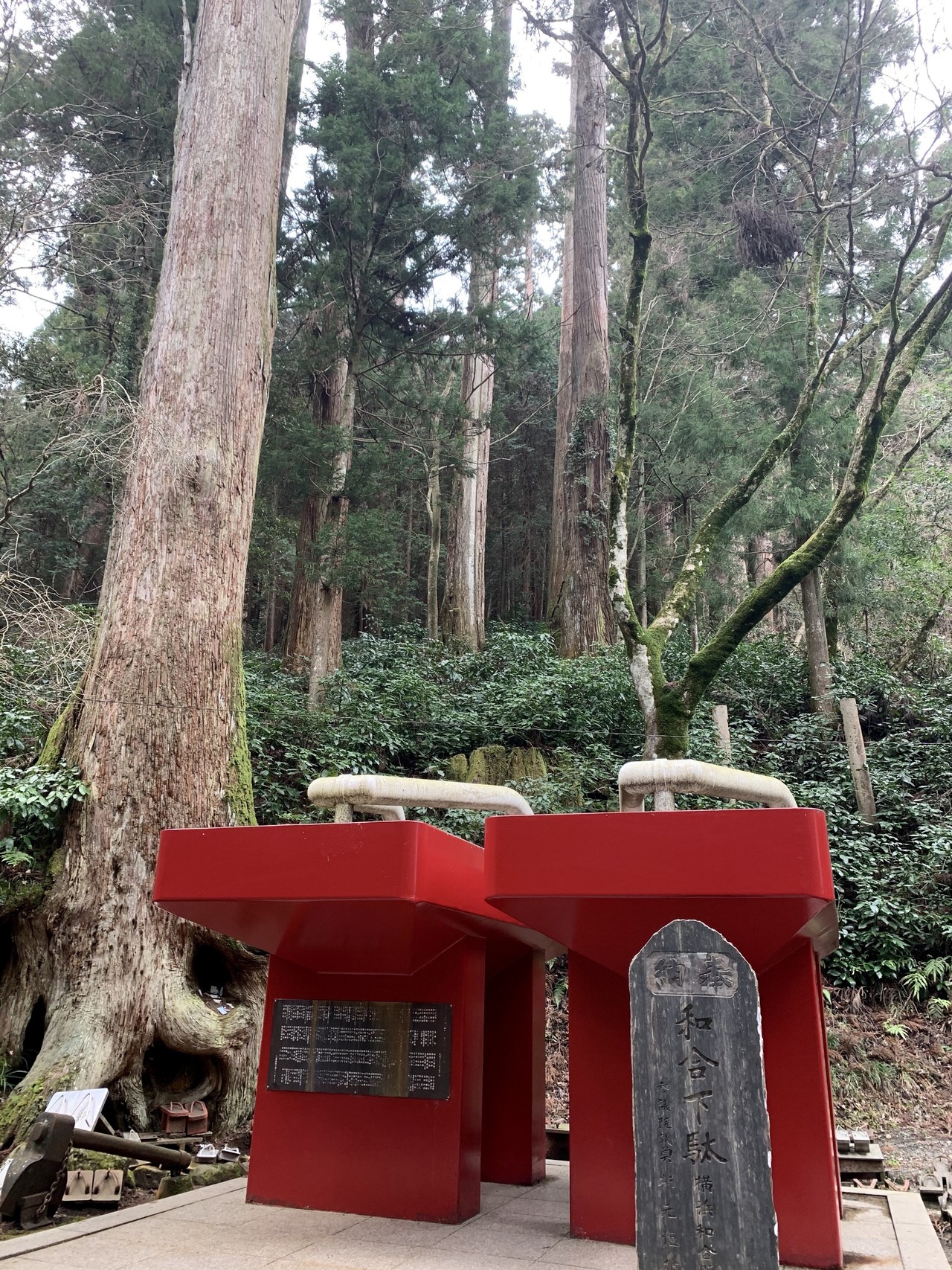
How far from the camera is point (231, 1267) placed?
3.34 m

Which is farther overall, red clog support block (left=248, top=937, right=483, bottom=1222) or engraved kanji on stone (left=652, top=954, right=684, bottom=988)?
red clog support block (left=248, top=937, right=483, bottom=1222)

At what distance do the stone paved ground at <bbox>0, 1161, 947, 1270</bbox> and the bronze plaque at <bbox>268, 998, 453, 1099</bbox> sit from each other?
1.79 feet

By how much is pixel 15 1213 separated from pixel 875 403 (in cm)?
838

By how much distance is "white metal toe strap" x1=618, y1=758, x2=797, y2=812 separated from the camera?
3.64m

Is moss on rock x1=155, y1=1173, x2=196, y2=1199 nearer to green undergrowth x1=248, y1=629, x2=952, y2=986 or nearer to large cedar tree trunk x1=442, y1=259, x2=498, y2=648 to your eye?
green undergrowth x1=248, y1=629, x2=952, y2=986

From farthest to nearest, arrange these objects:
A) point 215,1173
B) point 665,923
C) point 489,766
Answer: point 489,766 < point 215,1173 < point 665,923

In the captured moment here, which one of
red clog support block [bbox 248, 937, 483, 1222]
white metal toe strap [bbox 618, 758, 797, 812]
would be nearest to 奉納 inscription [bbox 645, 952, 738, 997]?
white metal toe strap [bbox 618, 758, 797, 812]

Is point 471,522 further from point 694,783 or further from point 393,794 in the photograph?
point 694,783

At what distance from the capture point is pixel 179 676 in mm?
6297

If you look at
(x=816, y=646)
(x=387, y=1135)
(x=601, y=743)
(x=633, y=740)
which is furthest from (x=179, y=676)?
(x=816, y=646)

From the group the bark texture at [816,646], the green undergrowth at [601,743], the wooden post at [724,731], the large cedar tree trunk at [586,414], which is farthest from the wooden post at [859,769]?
the large cedar tree trunk at [586,414]

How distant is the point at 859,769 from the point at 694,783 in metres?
6.27

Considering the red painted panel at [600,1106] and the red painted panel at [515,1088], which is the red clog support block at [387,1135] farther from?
the red painted panel at [515,1088]

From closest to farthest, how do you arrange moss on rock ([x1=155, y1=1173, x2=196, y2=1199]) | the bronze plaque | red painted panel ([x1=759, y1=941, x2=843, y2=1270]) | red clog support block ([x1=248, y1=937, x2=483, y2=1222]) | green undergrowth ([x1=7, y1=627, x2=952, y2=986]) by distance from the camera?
red painted panel ([x1=759, y1=941, x2=843, y2=1270]) → red clog support block ([x1=248, y1=937, x2=483, y2=1222]) → the bronze plaque → moss on rock ([x1=155, y1=1173, x2=196, y2=1199]) → green undergrowth ([x1=7, y1=627, x2=952, y2=986])
